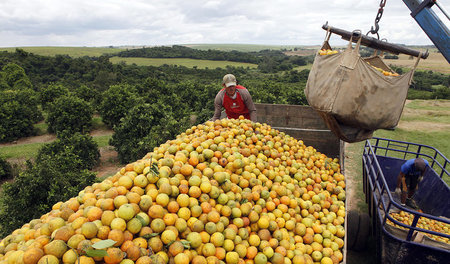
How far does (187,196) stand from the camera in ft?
10.1

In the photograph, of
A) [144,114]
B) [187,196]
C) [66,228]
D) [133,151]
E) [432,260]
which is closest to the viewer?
[66,228]

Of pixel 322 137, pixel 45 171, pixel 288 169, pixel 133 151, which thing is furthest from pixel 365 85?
pixel 133 151

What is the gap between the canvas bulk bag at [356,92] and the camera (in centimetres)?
380

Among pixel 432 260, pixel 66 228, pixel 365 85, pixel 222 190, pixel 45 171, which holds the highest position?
pixel 365 85

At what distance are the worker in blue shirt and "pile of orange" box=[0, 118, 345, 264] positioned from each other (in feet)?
6.21

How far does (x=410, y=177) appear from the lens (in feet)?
18.6

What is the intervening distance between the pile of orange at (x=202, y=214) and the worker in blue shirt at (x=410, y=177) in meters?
1.89

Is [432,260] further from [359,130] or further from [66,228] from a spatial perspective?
[66,228]

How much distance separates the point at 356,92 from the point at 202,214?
2992mm

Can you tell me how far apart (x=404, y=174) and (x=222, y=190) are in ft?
15.6

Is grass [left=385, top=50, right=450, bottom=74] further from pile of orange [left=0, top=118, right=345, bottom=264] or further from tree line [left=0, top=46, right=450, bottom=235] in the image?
pile of orange [left=0, top=118, right=345, bottom=264]

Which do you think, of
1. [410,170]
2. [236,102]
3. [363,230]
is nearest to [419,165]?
[410,170]

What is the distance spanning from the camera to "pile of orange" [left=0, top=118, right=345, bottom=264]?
7.94 feet

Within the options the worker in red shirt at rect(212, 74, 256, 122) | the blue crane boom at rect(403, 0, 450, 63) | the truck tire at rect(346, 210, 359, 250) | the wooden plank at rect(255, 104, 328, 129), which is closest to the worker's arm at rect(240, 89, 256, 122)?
the worker in red shirt at rect(212, 74, 256, 122)
